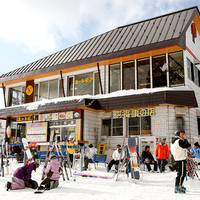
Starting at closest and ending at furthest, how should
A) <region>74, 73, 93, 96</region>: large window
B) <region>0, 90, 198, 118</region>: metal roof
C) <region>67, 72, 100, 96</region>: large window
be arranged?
<region>0, 90, 198, 118</region>: metal roof < <region>67, 72, 100, 96</region>: large window < <region>74, 73, 93, 96</region>: large window

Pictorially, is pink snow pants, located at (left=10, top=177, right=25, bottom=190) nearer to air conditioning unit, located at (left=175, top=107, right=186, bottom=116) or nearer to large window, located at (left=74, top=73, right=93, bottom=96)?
air conditioning unit, located at (left=175, top=107, right=186, bottom=116)

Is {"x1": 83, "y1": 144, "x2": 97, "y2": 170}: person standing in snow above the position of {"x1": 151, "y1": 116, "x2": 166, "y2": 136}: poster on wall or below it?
below

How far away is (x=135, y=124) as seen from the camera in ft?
47.8

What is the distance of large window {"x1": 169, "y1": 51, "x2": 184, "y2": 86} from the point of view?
45.2ft

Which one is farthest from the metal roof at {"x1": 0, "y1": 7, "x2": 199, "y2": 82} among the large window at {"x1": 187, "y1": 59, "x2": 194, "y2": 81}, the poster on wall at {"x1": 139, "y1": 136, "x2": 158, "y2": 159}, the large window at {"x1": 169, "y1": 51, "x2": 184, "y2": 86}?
the poster on wall at {"x1": 139, "y1": 136, "x2": 158, "y2": 159}

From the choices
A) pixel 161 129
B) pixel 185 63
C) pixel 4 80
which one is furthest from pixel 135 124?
pixel 4 80

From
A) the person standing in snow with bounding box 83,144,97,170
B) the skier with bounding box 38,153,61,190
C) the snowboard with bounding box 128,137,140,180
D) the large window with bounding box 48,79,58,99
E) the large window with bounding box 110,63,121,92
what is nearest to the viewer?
the skier with bounding box 38,153,61,190

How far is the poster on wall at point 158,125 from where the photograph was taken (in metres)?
13.3

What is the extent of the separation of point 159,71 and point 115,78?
119 inches

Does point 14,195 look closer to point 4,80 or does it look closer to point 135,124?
point 135,124

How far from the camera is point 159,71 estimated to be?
1441cm

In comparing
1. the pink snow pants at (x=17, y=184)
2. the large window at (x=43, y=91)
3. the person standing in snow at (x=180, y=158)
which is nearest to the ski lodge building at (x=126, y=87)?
the large window at (x=43, y=91)

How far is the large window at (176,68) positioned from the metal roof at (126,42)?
3.19 feet

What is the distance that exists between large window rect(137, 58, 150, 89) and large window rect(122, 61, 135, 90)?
1.36 feet
